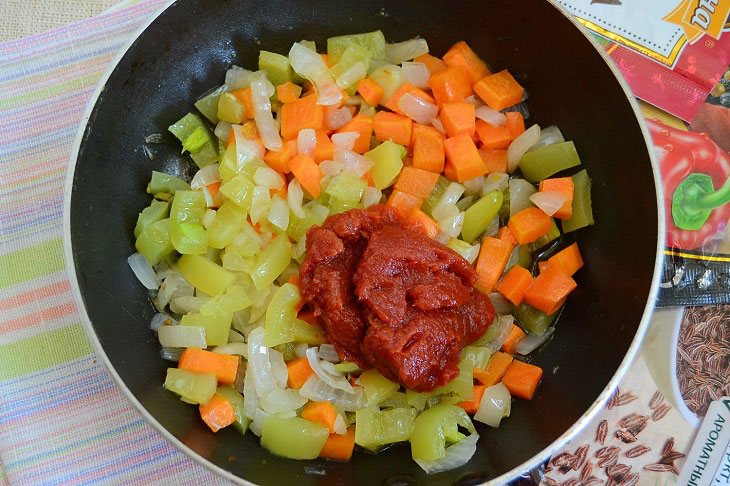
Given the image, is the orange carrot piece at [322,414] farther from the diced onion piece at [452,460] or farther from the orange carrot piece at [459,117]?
the orange carrot piece at [459,117]

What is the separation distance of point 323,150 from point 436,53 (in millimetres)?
620

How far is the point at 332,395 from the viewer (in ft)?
6.11

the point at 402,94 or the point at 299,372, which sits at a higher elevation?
the point at 402,94

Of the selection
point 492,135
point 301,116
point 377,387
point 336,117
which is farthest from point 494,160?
point 377,387

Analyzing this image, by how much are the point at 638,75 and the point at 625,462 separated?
1655mm

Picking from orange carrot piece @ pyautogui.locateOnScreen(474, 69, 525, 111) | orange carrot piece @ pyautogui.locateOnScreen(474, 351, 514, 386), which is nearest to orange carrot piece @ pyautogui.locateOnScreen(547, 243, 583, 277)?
orange carrot piece @ pyautogui.locateOnScreen(474, 351, 514, 386)

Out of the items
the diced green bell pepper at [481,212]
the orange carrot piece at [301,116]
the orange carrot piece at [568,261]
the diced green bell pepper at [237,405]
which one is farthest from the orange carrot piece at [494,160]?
the diced green bell pepper at [237,405]

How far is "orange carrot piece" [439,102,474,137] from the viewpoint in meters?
2.10

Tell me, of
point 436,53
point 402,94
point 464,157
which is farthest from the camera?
point 436,53

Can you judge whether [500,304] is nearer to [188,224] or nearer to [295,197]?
[295,197]

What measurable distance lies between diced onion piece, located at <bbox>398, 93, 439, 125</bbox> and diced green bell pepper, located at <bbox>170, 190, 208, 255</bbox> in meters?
0.80

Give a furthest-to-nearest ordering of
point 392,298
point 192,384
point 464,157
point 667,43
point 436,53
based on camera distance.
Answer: point 667,43 → point 436,53 → point 464,157 → point 192,384 → point 392,298

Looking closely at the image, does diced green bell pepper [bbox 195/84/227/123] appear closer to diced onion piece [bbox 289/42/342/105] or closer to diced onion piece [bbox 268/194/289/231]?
diced onion piece [bbox 289/42/342/105]

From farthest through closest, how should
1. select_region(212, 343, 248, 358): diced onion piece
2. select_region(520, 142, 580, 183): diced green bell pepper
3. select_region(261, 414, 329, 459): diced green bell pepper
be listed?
select_region(520, 142, 580, 183): diced green bell pepper → select_region(212, 343, 248, 358): diced onion piece → select_region(261, 414, 329, 459): diced green bell pepper
